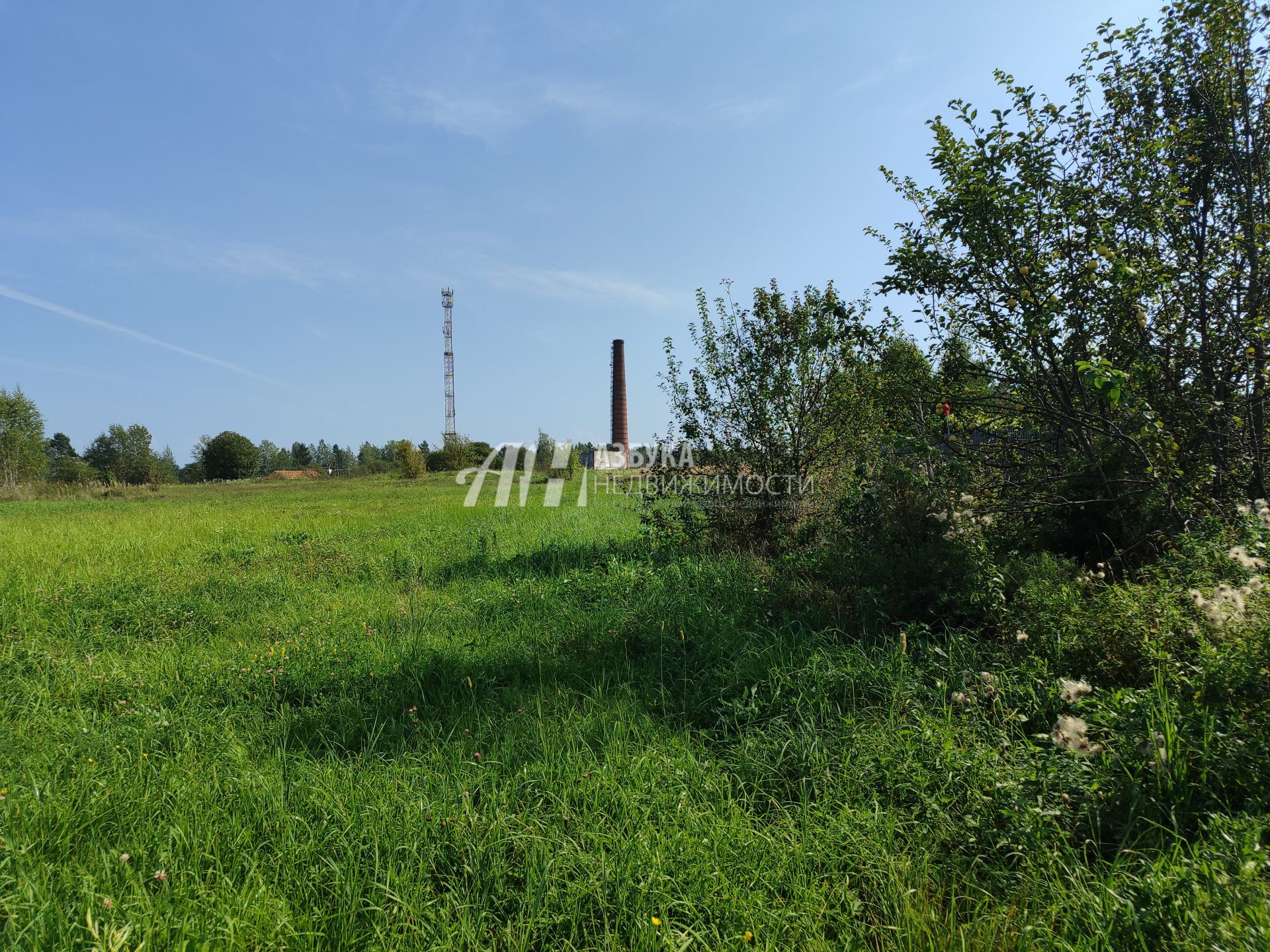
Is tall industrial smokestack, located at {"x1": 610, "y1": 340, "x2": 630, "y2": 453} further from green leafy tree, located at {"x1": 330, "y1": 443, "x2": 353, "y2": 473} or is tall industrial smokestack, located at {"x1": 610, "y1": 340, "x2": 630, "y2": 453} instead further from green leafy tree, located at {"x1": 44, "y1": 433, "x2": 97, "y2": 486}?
green leafy tree, located at {"x1": 330, "y1": 443, "x2": 353, "y2": 473}

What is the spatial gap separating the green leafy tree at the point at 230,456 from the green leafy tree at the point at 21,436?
49.9ft

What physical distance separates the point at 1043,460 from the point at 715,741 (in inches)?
139

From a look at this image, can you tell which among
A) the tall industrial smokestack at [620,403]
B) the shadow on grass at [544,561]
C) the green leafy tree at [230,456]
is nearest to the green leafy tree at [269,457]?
the green leafy tree at [230,456]

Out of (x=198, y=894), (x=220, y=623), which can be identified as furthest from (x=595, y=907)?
(x=220, y=623)

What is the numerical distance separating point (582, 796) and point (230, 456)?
214 ft

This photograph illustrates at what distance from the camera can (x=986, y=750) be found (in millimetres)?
2258

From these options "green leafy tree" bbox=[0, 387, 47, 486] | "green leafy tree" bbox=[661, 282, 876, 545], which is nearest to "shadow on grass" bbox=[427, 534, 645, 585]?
"green leafy tree" bbox=[661, 282, 876, 545]

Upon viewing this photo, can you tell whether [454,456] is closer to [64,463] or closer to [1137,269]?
[1137,269]

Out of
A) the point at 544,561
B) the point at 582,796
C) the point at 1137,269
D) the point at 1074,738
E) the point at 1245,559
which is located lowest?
the point at 582,796

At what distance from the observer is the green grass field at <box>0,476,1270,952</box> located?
1.74m

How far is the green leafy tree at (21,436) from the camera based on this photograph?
36031 mm

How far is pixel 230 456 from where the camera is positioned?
5550 centimetres

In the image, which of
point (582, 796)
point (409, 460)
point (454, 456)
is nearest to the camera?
point (582, 796)

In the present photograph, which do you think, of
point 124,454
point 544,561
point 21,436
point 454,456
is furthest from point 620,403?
point 124,454
